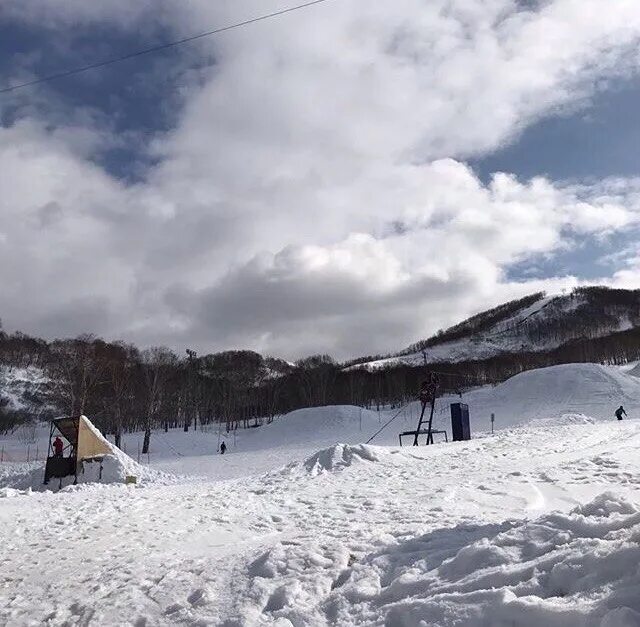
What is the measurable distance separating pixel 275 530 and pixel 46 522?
4144 mm

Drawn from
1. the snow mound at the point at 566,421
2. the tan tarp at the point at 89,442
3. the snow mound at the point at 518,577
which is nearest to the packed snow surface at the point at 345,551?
the snow mound at the point at 518,577

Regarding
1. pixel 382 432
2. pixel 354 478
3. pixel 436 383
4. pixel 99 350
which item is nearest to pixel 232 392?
pixel 99 350

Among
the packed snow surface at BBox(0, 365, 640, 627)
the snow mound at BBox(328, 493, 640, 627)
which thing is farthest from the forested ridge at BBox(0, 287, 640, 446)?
the snow mound at BBox(328, 493, 640, 627)

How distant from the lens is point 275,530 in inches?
340

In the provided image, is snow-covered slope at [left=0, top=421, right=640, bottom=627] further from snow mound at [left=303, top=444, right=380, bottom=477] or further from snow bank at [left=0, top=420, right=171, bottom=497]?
snow bank at [left=0, top=420, right=171, bottom=497]

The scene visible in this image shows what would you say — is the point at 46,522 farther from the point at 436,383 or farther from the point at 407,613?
the point at 436,383

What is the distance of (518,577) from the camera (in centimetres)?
448

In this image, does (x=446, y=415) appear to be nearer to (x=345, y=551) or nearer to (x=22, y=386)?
(x=345, y=551)

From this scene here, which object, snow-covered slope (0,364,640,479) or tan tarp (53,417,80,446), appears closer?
tan tarp (53,417,80,446)

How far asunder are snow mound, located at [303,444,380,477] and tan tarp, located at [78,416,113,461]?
10.3m

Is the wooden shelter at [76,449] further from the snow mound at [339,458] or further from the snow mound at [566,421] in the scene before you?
the snow mound at [566,421]

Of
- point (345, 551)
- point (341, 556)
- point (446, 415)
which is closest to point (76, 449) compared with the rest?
point (345, 551)

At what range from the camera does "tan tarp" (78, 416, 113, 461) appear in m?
23.4

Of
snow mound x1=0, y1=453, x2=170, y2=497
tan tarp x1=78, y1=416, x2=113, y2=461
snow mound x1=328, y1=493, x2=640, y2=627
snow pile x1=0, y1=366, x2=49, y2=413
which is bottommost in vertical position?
snow mound x1=0, y1=453, x2=170, y2=497
